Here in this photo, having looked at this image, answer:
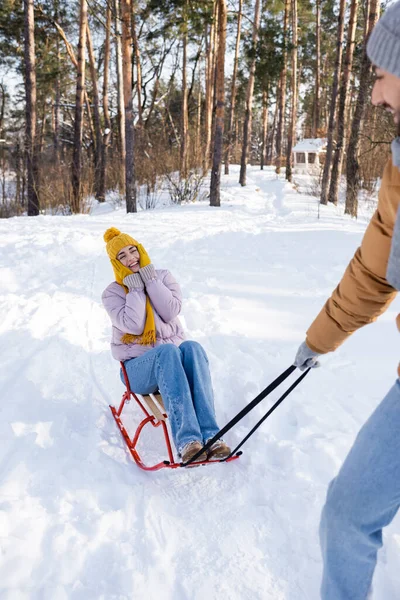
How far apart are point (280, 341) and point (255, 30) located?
52.7ft

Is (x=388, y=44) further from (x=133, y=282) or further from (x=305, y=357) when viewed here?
(x=133, y=282)

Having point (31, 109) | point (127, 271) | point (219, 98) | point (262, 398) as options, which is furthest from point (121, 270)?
point (219, 98)

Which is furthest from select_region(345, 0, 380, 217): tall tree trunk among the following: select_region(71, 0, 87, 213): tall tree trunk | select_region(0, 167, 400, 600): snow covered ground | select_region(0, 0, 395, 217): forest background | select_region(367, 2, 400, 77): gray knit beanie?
select_region(367, 2, 400, 77): gray knit beanie

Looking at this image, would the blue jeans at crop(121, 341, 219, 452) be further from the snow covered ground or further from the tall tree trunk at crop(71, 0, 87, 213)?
the tall tree trunk at crop(71, 0, 87, 213)

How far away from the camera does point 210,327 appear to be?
15.0 feet

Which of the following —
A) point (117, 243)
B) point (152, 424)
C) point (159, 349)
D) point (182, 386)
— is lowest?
point (152, 424)

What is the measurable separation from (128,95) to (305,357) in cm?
1153

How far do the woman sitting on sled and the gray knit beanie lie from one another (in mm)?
1885

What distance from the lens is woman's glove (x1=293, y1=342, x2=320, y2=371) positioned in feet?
5.82

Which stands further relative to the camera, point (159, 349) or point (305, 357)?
point (159, 349)

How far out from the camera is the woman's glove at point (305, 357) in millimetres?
1773

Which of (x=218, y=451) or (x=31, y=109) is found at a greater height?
(x=31, y=109)

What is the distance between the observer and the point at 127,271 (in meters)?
3.24

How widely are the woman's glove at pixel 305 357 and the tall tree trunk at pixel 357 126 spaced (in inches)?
388
